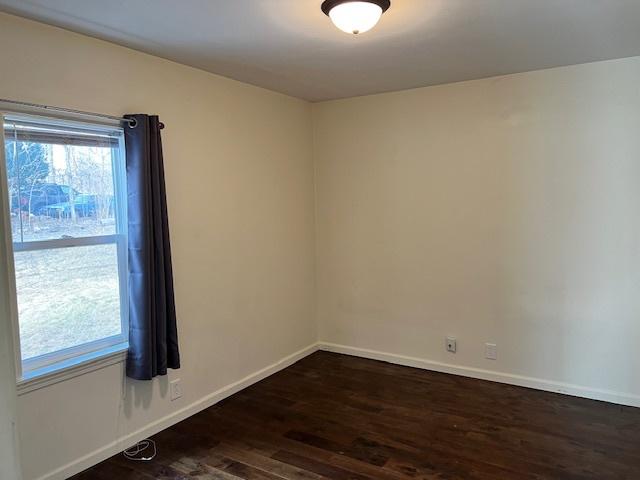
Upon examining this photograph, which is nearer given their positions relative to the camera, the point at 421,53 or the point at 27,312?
the point at 27,312

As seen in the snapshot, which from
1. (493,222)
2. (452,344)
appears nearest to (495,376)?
(452,344)

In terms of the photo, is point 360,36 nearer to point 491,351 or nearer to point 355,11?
point 355,11

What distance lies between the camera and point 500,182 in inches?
143

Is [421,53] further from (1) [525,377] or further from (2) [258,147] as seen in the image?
(1) [525,377]

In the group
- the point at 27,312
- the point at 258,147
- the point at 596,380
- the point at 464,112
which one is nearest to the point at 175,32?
the point at 258,147

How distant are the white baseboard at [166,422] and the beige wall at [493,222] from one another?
791 mm

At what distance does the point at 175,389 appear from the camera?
3.17 metres

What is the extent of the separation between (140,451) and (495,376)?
265cm

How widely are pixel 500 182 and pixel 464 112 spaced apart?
620mm

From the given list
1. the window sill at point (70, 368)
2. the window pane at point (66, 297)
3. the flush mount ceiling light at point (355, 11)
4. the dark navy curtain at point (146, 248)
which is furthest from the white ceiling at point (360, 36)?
the window sill at point (70, 368)

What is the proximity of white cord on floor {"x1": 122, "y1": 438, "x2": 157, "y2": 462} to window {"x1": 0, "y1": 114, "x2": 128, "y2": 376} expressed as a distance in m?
0.64

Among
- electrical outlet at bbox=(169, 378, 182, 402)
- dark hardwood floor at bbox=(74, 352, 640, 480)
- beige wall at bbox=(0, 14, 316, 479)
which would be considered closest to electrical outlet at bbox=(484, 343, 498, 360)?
dark hardwood floor at bbox=(74, 352, 640, 480)

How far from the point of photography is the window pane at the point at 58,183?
2355 mm

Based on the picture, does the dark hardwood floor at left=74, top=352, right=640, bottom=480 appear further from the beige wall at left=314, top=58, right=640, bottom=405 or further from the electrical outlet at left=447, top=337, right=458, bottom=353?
Answer: the beige wall at left=314, top=58, right=640, bottom=405
